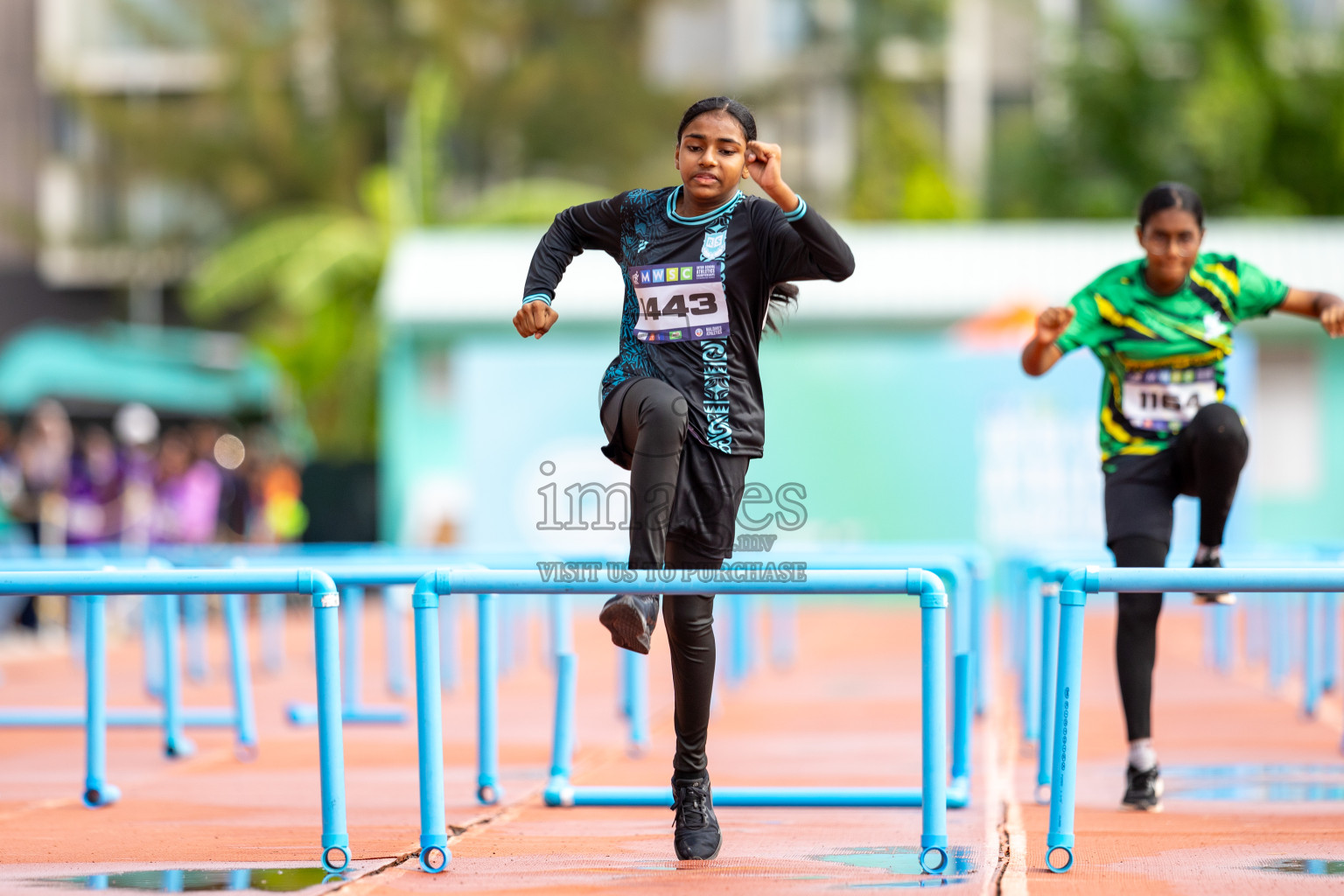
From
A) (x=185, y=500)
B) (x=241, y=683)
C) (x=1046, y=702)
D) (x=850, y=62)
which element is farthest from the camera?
(x=850, y=62)

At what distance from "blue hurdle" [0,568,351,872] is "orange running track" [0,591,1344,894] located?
178 mm

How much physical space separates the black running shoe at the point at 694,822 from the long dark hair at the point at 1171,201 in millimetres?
2355

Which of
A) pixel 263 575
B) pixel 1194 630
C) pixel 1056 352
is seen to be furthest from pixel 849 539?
pixel 263 575

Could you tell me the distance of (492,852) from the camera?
480 cm

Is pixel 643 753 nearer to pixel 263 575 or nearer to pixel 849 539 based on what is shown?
pixel 263 575

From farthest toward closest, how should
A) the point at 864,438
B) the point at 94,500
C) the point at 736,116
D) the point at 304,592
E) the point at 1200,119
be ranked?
the point at 1200,119 < the point at 864,438 < the point at 94,500 < the point at 304,592 < the point at 736,116

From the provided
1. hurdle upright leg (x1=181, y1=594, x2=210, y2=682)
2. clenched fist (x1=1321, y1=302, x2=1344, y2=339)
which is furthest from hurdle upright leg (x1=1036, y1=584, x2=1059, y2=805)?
hurdle upright leg (x1=181, y1=594, x2=210, y2=682)

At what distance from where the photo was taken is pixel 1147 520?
5527mm

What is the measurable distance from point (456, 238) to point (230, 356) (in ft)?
23.5

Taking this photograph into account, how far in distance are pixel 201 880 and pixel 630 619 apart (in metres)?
1.30

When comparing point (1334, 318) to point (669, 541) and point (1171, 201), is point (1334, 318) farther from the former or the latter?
point (669, 541)

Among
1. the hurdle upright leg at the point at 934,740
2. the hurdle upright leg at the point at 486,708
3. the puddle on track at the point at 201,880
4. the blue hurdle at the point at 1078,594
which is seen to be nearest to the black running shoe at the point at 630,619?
the hurdle upright leg at the point at 934,740

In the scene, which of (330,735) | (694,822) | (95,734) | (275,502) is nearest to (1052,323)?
(694,822)

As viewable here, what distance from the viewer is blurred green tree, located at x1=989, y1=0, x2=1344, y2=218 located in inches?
1169
